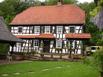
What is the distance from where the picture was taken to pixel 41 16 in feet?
163

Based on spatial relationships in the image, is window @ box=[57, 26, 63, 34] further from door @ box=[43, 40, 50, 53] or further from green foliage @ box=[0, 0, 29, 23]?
green foliage @ box=[0, 0, 29, 23]

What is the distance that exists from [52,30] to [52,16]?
9.13ft

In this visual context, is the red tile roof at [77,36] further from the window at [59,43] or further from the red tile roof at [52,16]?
the red tile roof at [52,16]

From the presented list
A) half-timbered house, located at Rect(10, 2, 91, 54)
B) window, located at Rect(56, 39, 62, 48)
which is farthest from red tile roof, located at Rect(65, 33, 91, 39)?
window, located at Rect(56, 39, 62, 48)

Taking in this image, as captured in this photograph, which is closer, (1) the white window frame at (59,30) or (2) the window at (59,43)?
(2) the window at (59,43)

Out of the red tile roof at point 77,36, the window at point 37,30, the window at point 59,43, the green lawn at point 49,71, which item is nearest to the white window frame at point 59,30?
the window at point 59,43

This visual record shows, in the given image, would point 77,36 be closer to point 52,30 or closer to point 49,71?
point 52,30

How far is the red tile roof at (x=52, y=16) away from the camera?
154 ft

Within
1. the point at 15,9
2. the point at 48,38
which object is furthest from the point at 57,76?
the point at 15,9

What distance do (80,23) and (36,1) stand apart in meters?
34.5

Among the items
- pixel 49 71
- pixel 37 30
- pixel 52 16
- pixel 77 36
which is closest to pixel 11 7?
pixel 52 16

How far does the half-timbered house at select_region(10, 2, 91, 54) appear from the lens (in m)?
44.1

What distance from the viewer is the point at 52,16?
48.8 m

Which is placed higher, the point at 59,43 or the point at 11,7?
the point at 11,7
